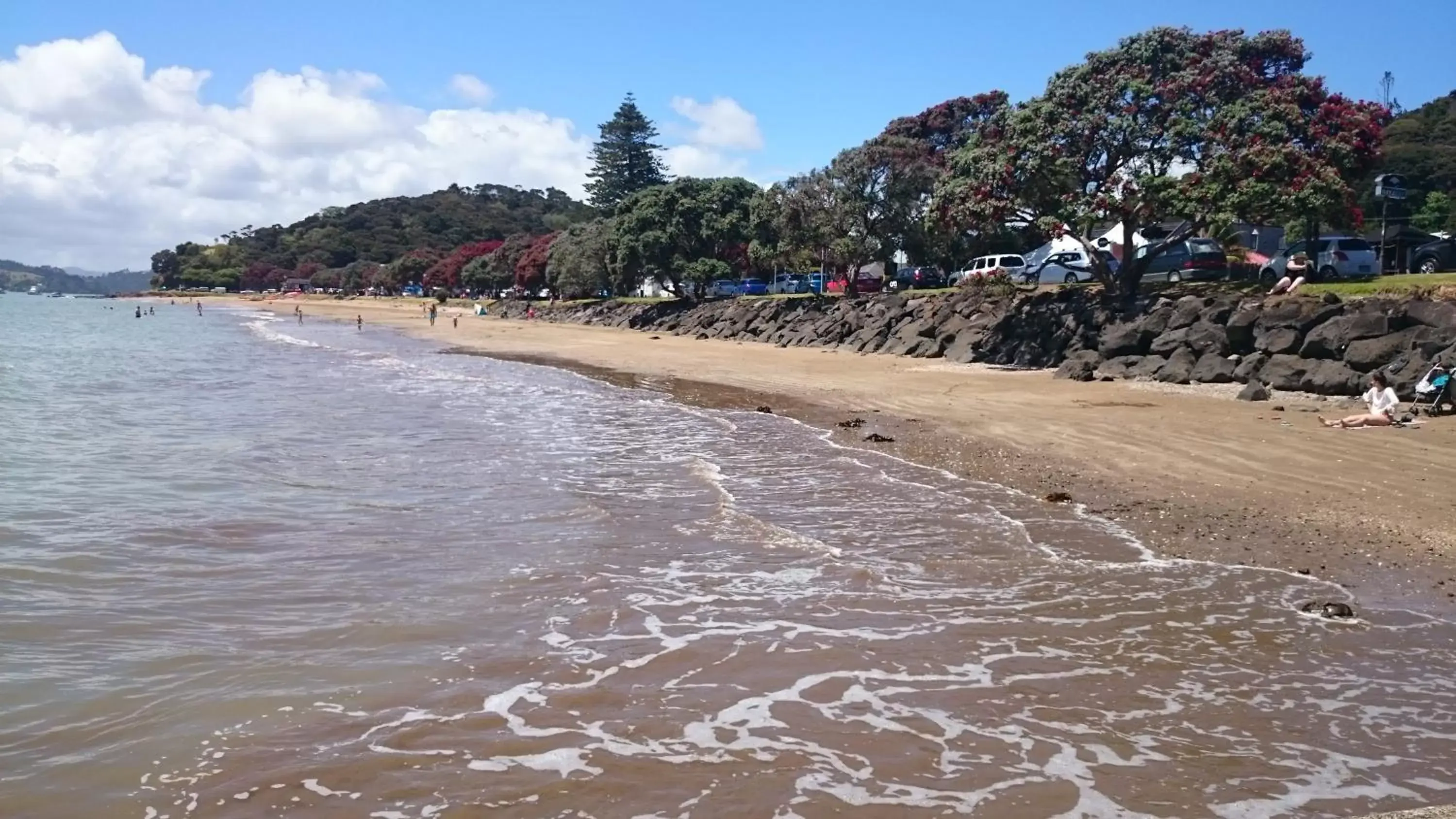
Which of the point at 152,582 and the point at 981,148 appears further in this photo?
the point at 981,148

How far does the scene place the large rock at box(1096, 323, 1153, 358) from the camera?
75.9 ft

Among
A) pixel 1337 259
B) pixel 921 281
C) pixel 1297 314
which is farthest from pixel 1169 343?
pixel 921 281

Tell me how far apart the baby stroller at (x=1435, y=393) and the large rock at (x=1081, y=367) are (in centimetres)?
776

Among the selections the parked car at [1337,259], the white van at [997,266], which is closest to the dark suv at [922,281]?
the white van at [997,266]

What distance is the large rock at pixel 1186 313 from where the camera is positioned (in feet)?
75.7

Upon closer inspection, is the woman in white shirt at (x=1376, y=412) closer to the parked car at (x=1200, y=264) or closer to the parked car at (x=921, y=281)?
the parked car at (x=1200, y=264)

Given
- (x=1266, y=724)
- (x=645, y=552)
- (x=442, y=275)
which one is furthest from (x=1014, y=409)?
(x=442, y=275)

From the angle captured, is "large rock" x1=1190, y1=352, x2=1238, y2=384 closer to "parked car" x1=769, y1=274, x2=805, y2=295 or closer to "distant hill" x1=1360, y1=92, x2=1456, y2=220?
"parked car" x1=769, y1=274, x2=805, y2=295

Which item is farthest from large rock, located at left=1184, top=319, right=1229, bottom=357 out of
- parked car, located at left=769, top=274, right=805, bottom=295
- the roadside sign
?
parked car, located at left=769, top=274, right=805, bottom=295

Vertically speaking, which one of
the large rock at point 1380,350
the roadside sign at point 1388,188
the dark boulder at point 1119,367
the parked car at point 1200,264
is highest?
the roadside sign at point 1388,188

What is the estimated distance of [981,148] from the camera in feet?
92.6

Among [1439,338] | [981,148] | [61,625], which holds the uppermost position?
[981,148]

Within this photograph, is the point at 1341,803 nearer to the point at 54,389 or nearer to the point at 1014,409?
the point at 1014,409

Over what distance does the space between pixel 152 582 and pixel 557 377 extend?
21295 millimetres
